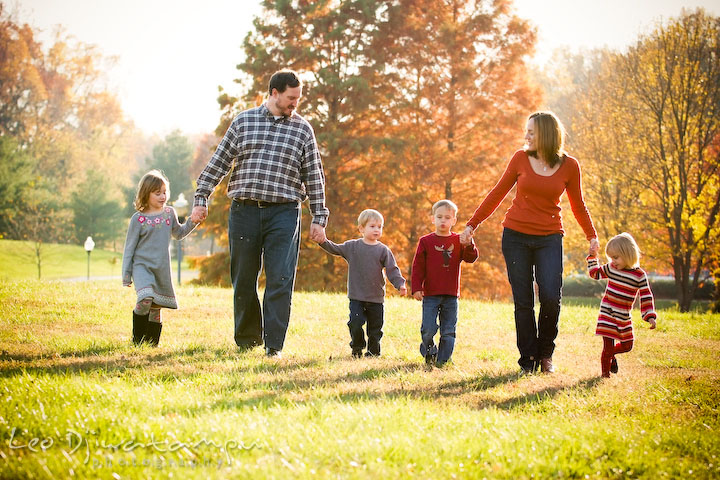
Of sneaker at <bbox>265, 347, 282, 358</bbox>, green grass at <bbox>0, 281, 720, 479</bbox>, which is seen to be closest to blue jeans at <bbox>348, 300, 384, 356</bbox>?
green grass at <bbox>0, 281, 720, 479</bbox>

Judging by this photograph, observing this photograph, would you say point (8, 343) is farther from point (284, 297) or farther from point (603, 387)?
point (603, 387)

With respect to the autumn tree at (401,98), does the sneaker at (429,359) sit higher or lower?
lower

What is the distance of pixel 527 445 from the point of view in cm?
315

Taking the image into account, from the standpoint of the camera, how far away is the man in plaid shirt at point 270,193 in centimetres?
569

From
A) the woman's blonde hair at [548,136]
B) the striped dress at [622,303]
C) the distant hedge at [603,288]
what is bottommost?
the distant hedge at [603,288]

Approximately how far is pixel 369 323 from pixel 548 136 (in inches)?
95.6

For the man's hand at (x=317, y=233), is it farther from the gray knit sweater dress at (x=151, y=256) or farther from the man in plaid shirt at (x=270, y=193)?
the gray knit sweater dress at (x=151, y=256)

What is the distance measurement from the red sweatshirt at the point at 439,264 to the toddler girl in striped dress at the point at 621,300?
1216mm

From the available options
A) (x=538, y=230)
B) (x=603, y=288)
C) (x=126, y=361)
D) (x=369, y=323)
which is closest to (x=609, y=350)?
(x=538, y=230)

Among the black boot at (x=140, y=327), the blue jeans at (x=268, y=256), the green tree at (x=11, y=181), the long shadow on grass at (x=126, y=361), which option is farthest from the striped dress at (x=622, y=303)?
the green tree at (x=11, y=181)

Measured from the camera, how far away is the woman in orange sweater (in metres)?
5.38

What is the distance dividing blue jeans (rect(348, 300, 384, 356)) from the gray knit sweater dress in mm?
1745

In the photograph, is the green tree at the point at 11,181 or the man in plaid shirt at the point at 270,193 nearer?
the man in plaid shirt at the point at 270,193

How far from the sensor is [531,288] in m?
5.54
